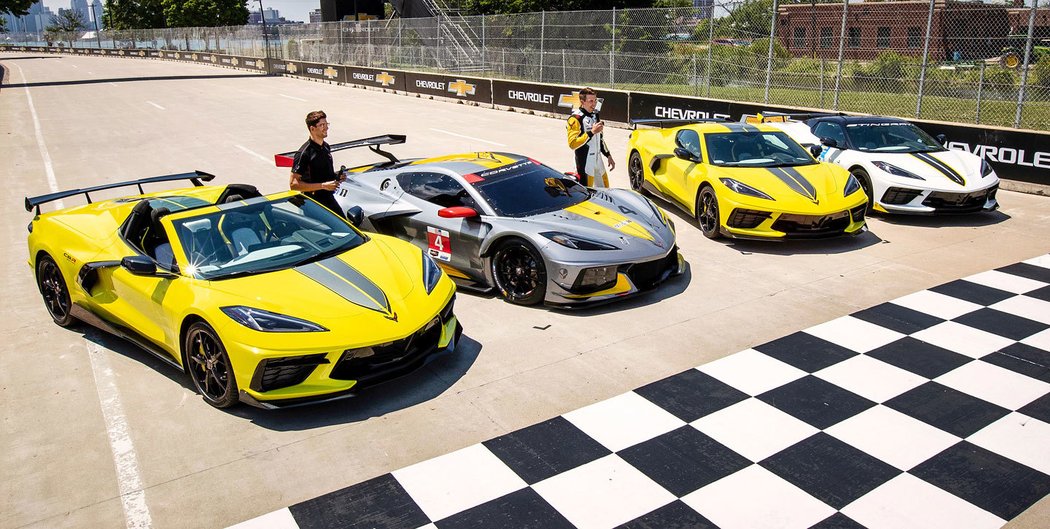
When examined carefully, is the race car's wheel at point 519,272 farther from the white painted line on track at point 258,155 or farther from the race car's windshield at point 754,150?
the white painted line on track at point 258,155

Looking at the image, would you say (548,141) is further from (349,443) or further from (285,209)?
(349,443)

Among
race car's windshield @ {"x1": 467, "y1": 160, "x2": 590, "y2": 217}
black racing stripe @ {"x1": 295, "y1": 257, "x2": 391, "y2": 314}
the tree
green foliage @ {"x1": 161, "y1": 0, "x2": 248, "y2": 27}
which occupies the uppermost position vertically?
green foliage @ {"x1": 161, "y1": 0, "x2": 248, "y2": 27}

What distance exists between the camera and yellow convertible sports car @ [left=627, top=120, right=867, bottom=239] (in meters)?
8.55

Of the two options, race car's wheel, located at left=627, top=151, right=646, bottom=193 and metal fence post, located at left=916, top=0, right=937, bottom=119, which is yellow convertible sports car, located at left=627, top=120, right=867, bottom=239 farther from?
metal fence post, located at left=916, top=0, right=937, bottom=119

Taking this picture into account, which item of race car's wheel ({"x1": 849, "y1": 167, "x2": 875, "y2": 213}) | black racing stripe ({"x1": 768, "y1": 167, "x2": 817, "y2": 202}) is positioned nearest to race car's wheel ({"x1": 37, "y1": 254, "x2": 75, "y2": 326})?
black racing stripe ({"x1": 768, "y1": 167, "x2": 817, "y2": 202})

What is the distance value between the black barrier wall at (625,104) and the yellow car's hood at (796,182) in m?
4.33

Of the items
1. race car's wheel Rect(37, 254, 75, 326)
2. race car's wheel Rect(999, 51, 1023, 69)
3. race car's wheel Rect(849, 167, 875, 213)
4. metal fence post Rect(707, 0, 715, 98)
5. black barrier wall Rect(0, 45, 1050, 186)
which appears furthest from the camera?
metal fence post Rect(707, 0, 715, 98)

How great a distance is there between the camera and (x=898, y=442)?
471cm

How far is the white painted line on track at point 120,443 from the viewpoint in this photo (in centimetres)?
419

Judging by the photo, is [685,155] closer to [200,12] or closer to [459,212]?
[459,212]

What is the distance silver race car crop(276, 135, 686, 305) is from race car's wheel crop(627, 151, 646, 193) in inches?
125

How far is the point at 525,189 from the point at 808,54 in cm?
1103

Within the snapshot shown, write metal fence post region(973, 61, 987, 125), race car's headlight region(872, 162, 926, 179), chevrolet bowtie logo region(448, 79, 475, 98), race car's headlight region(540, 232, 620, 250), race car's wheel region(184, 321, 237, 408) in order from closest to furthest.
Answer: race car's wheel region(184, 321, 237, 408) → race car's headlight region(540, 232, 620, 250) → race car's headlight region(872, 162, 926, 179) → metal fence post region(973, 61, 987, 125) → chevrolet bowtie logo region(448, 79, 475, 98)

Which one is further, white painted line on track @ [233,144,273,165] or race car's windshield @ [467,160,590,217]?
white painted line on track @ [233,144,273,165]
